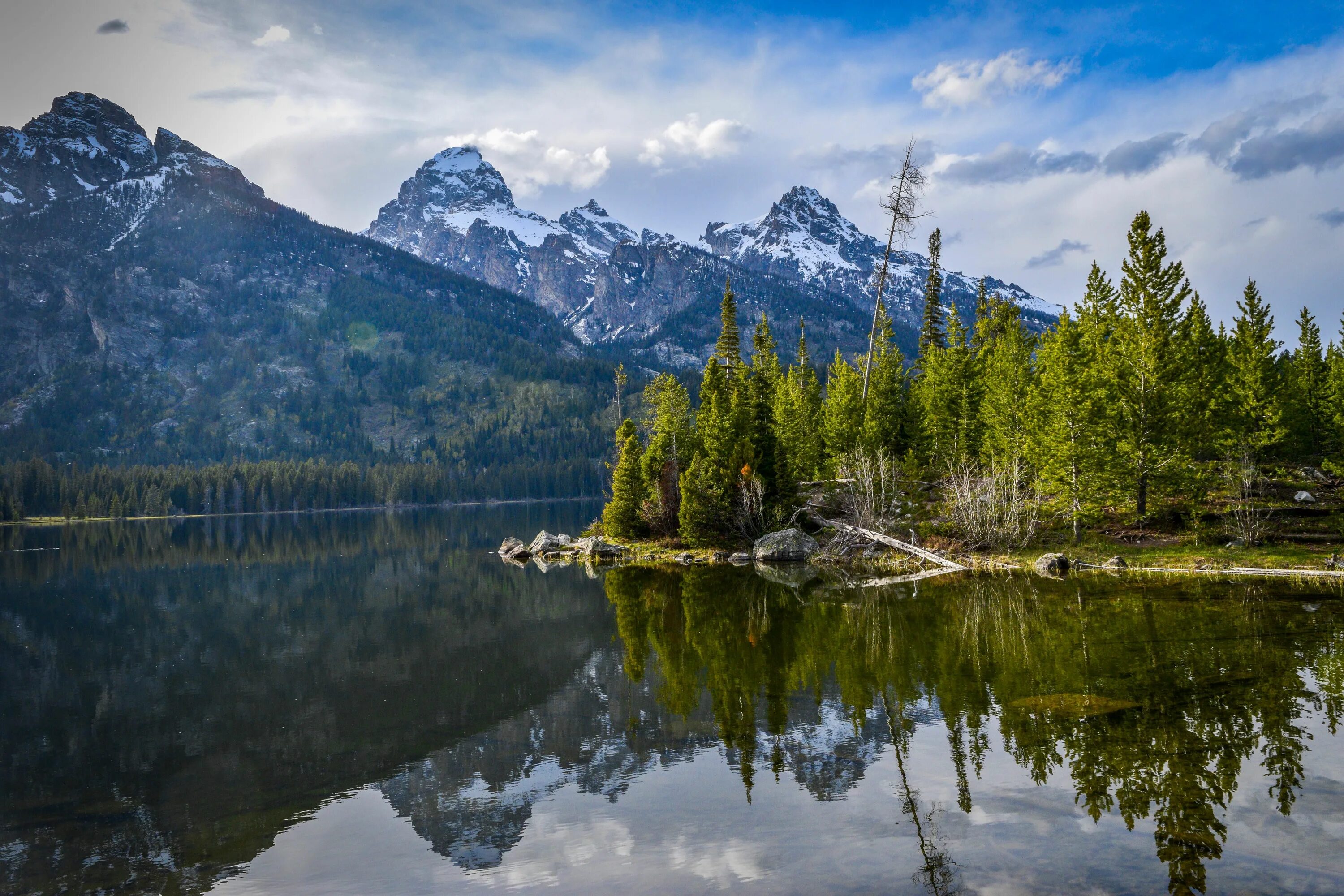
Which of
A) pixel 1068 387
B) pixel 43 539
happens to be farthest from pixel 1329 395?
pixel 43 539

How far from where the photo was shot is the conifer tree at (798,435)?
196 feet

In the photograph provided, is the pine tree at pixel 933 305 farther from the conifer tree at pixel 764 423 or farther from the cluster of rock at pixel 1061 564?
the cluster of rock at pixel 1061 564

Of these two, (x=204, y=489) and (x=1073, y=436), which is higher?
(x=1073, y=436)

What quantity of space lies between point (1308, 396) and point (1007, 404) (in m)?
23.6

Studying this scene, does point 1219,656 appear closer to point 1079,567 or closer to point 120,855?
point 1079,567

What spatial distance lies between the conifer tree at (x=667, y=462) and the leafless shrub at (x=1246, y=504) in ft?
114

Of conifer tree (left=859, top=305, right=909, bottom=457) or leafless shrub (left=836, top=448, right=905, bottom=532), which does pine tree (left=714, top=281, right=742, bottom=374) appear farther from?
leafless shrub (left=836, top=448, right=905, bottom=532)

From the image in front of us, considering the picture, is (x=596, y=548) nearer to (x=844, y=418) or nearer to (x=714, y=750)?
(x=844, y=418)

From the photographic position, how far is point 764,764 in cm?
1559

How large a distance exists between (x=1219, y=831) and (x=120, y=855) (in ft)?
58.9

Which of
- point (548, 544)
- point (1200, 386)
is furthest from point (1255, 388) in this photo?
point (548, 544)

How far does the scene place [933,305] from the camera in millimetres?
80188

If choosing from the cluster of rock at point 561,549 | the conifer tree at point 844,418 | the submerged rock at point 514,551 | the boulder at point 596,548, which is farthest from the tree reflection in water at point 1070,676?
the submerged rock at point 514,551

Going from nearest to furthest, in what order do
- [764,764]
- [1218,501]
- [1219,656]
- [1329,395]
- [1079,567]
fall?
[764,764] → [1219,656] → [1079,567] → [1218,501] → [1329,395]
